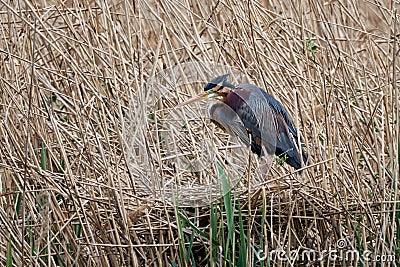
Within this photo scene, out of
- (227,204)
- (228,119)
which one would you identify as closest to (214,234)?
(227,204)

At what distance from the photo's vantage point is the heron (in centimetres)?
152

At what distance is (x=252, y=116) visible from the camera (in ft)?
5.10

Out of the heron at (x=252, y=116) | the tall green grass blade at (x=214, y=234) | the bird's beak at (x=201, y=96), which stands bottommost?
the tall green grass blade at (x=214, y=234)

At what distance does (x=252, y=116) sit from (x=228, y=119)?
62 millimetres

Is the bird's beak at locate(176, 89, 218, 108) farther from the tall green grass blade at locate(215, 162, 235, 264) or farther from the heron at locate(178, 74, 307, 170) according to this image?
the tall green grass blade at locate(215, 162, 235, 264)

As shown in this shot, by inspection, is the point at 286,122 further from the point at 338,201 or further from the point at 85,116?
the point at 85,116

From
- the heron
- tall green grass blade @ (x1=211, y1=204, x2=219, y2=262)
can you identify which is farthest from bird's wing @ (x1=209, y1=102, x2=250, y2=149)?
tall green grass blade @ (x1=211, y1=204, x2=219, y2=262)

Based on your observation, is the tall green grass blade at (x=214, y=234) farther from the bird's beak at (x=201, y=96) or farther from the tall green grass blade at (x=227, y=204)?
the bird's beak at (x=201, y=96)

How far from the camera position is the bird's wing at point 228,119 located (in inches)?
60.1

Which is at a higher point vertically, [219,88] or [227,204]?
[219,88]

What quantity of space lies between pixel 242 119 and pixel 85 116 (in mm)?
455

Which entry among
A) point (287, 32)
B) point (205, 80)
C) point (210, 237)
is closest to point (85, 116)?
point (205, 80)

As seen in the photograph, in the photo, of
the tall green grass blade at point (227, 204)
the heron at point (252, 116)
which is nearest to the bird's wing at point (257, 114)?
the heron at point (252, 116)

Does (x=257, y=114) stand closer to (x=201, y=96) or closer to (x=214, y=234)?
(x=201, y=96)
